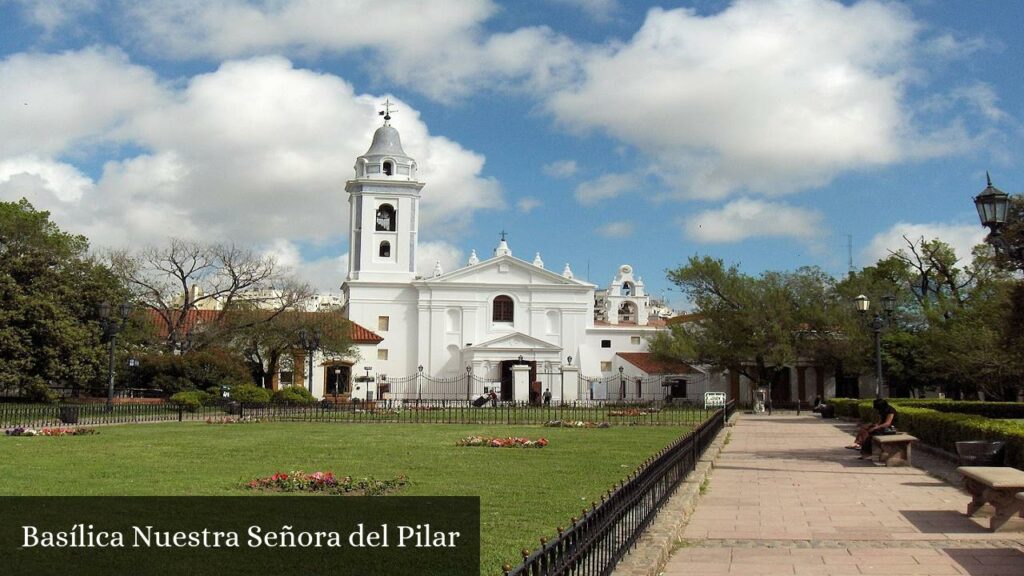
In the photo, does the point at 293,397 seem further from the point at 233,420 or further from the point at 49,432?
the point at 49,432

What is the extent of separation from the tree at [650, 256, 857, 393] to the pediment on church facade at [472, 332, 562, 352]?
8765mm

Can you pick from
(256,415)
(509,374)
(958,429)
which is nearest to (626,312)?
(509,374)

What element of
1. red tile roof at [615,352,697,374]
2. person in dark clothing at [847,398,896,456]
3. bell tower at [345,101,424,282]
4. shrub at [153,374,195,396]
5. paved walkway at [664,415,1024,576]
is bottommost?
paved walkway at [664,415,1024,576]

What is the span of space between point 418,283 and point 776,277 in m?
22.9

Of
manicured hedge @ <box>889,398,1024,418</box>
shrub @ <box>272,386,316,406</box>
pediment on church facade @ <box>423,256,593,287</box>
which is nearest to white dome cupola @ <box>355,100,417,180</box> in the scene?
pediment on church facade @ <box>423,256,593,287</box>

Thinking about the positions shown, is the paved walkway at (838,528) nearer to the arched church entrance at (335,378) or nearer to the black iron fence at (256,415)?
the black iron fence at (256,415)

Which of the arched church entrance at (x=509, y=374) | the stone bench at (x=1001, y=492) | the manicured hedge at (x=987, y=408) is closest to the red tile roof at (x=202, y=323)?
the arched church entrance at (x=509, y=374)

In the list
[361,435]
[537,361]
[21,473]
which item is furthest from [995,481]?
[537,361]

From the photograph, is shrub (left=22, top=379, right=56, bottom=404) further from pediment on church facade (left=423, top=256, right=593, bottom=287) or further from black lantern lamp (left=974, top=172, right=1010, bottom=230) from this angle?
black lantern lamp (left=974, top=172, right=1010, bottom=230)

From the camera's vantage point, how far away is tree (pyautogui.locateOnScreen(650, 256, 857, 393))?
50562 millimetres

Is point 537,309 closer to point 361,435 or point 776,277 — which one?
point 776,277

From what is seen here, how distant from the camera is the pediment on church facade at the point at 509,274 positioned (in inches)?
2459

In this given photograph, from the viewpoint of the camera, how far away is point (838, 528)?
9.22 metres

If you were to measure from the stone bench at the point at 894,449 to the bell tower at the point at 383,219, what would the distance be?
160 ft
